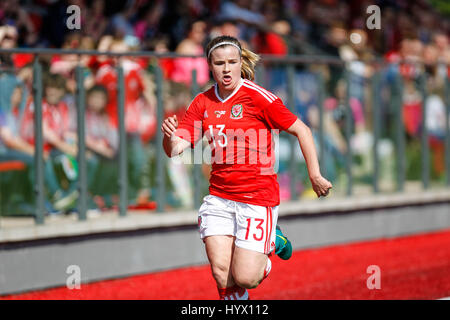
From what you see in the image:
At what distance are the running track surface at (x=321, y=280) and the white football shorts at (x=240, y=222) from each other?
7.00ft

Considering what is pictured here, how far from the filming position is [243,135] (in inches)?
265

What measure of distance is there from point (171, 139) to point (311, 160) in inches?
38.4

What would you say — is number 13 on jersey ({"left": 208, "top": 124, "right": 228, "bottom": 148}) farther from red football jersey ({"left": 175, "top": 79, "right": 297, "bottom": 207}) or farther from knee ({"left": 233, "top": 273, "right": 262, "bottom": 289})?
knee ({"left": 233, "top": 273, "right": 262, "bottom": 289})

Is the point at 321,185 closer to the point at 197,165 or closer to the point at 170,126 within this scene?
the point at 170,126

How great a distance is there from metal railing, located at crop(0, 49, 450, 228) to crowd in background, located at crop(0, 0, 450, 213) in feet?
0.20

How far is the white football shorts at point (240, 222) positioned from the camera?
6738mm

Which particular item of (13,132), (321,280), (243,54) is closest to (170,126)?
(243,54)

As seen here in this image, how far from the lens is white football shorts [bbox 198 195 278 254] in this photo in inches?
265

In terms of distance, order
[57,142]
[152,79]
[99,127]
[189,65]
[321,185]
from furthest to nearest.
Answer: [189,65], [152,79], [99,127], [57,142], [321,185]

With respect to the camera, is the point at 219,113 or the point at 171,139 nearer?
the point at 171,139

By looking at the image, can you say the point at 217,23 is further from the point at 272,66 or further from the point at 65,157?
the point at 65,157

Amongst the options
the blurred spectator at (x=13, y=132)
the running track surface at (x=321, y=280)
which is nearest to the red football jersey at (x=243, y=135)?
the running track surface at (x=321, y=280)
